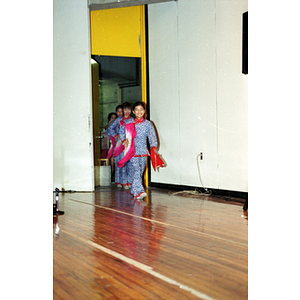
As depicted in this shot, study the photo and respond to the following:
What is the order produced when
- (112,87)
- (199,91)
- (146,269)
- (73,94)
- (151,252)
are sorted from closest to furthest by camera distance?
(146,269) → (151,252) → (199,91) → (73,94) → (112,87)

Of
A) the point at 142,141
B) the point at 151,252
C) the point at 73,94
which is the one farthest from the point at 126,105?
the point at 151,252

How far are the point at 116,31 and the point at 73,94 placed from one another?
4.08ft

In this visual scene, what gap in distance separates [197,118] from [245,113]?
82 centimetres

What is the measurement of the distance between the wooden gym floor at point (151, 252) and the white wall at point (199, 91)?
1.11 metres

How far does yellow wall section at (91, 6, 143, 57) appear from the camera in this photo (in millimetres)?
5098

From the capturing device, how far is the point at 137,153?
4320 mm

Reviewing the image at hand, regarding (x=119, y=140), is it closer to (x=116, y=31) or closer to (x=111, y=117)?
(x=111, y=117)

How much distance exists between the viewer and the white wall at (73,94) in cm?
488

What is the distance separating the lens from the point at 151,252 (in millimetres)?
1914

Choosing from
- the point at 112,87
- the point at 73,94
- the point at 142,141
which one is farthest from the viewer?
the point at 112,87
